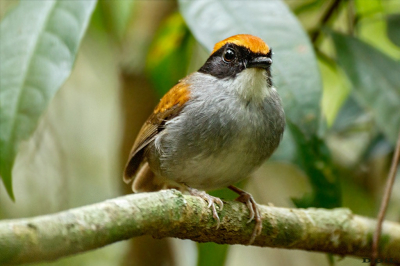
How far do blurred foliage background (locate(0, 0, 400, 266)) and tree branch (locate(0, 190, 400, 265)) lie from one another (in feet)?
1.03

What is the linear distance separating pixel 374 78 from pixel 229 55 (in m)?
1.30

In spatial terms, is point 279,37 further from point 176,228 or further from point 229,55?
point 176,228

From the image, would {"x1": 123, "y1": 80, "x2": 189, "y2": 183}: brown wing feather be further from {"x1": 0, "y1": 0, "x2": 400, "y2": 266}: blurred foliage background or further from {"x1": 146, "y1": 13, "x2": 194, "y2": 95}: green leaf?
{"x1": 146, "y1": 13, "x2": 194, "y2": 95}: green leaf

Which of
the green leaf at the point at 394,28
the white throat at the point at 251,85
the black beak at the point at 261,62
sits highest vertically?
the green leaf at the point at 394,28

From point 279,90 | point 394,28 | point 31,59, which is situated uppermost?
point 394,28

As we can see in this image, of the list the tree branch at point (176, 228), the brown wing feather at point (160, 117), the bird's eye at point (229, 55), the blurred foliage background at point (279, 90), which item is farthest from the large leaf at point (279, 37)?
the tree branch at point (176, 228)

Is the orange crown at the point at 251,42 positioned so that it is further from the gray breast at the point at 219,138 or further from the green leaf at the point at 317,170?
the green leaf at the point at 317,170

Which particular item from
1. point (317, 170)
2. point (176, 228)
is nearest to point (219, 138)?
point (317, 170)

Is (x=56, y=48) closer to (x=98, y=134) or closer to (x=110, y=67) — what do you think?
(x=110, y=67)

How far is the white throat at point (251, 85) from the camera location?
303 cm

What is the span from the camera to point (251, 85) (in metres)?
3.04

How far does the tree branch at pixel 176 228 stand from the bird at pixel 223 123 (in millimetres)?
195

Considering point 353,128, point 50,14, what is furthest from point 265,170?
point 50,14

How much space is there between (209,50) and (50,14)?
101 cm
